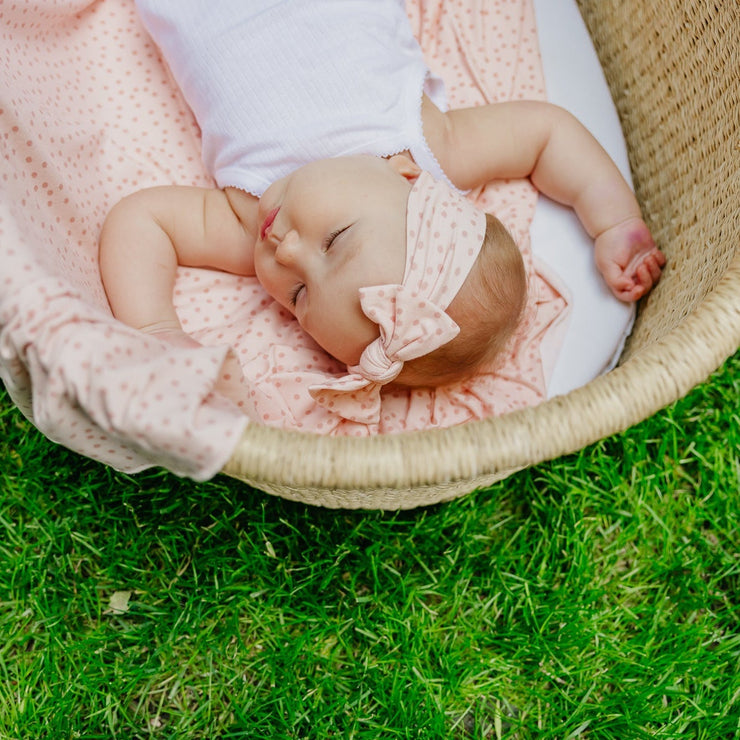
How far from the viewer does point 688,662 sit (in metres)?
1.46

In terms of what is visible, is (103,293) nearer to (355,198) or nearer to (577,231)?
(355,198)

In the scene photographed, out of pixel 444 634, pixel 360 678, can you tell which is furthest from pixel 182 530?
pixel 444 634

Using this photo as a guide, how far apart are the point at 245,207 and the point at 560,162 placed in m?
0.61

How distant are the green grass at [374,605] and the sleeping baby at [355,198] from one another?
0.40 meters

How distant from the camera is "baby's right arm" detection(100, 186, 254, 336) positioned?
1.33 metres

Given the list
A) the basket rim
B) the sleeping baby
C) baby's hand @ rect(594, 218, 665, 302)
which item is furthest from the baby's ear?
the basket rim

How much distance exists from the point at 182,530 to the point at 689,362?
100cm

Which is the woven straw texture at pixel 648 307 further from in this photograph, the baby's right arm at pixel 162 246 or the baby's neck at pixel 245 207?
the baby's neck at pixel 245 207

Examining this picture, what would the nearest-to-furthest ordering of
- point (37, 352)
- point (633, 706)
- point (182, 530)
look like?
point (37, 352), point (633, 706), point (182, 530)

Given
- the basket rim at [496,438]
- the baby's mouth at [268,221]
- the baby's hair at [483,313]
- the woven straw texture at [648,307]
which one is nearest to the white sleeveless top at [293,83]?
the baby's mouth at [268,221]

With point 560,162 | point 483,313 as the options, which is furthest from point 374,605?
point 560,162

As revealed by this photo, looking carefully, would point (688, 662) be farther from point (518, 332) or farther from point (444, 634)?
point (518, 332)

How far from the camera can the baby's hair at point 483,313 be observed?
1189 millimetres

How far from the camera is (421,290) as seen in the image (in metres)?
1.15
